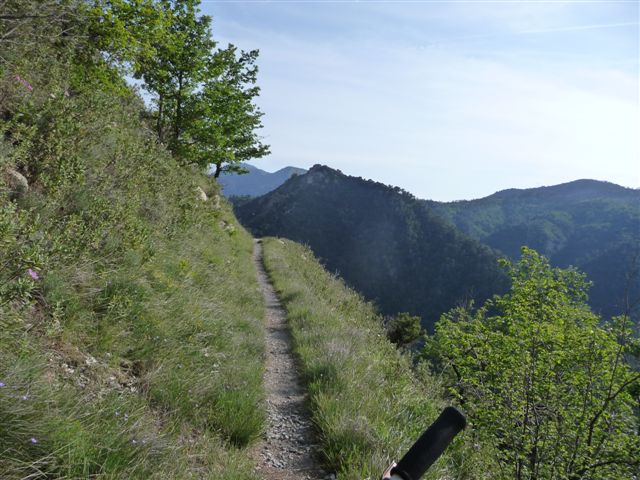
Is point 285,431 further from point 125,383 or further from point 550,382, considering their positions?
point 550,382

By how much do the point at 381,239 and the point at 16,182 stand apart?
14349 cm

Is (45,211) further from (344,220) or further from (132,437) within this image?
(344,220)

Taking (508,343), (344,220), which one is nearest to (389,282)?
(344,220)

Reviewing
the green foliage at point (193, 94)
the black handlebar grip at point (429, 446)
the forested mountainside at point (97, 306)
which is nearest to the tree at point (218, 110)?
the green foliage at point (193, 94)

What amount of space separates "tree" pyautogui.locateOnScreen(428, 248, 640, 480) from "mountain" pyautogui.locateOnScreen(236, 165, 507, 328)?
331 ft

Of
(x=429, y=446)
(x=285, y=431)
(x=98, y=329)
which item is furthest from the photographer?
(x=285, y=431)

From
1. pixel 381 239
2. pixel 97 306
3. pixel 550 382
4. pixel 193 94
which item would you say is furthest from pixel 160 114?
pixel 381 239

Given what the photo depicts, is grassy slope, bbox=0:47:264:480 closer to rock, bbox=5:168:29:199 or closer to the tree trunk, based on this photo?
rock, bbox=5:168:29:199

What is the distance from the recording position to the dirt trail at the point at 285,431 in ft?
14.1

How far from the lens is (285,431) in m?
5.08

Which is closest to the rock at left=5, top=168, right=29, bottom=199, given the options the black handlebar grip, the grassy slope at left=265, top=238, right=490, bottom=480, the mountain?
the grassy slope at left=265, top=238, right=490, bottom=480

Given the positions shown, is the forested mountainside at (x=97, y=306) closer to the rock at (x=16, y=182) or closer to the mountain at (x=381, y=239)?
the rock at (x=16, y=182)

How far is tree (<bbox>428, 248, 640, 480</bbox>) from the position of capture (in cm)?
607

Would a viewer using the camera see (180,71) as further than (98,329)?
Yes
